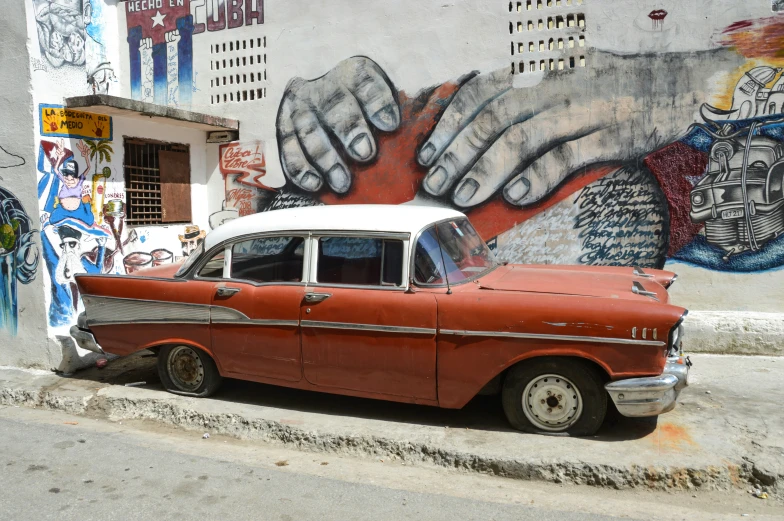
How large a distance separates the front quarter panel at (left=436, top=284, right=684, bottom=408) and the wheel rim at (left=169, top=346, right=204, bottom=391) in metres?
2.18

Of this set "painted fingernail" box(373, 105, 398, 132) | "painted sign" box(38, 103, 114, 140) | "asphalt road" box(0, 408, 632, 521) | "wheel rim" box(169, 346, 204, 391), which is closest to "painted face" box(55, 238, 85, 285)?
"painted sign" box(38, 103, 114, 140)

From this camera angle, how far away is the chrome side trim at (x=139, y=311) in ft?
17.3

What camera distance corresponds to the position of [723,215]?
20.4ft

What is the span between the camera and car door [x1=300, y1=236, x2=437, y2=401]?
4535 millimetres

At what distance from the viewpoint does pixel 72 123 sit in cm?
663

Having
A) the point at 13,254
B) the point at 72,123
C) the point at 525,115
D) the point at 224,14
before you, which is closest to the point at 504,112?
the point at 525,115

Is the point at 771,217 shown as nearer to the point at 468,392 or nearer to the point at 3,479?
the point at 468,392

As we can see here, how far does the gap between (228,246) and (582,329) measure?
2.87 metres

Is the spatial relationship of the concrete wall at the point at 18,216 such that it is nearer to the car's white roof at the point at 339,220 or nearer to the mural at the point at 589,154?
the car's white roof at the point at 339,220

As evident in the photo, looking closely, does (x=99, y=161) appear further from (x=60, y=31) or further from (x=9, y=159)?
(x=60, y=31)

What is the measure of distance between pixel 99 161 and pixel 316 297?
3.61m

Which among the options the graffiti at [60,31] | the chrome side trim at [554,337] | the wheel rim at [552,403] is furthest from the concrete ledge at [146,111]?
the wheel rim at [552,403]

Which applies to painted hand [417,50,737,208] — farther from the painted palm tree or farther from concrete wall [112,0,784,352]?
the painted palm tree

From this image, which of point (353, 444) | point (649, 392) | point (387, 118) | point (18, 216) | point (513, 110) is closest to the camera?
point (649, 392)
